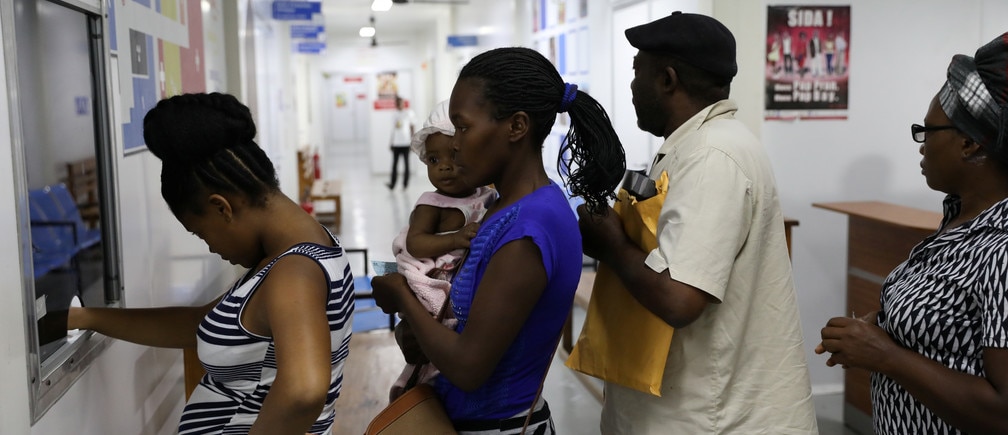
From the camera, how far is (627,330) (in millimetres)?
1642

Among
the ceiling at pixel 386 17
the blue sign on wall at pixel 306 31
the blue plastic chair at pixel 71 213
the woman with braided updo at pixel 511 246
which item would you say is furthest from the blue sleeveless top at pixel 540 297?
the ceiling at pixel 386 17

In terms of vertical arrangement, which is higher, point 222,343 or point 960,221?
point 960,221

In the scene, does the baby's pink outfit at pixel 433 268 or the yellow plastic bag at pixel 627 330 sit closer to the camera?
the yellow plastic bag at pixel 627 330

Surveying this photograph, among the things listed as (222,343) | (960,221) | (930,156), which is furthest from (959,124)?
(222,343)

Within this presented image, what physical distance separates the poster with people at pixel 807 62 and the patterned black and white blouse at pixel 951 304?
321 centimetres

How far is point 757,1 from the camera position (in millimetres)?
4164

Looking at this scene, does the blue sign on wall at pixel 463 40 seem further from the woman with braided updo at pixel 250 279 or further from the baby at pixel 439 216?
the woman with braided updo at pixel 250 279

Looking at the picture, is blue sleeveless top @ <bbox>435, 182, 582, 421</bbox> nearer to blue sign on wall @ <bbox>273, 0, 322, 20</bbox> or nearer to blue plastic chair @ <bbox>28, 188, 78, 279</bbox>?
blue plastic chair @ <bbox>28, 188, 78, 279</bbox>

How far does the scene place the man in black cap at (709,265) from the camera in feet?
5.04

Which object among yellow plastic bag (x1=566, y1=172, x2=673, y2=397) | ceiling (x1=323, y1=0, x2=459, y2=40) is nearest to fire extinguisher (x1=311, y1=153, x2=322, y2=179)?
ceiling (x1=323, y1=0, x2=459, y2=40)

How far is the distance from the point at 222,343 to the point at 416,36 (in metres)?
22.3

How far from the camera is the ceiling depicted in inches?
616

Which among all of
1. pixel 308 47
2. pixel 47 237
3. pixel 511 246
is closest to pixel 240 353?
pixel 511 246

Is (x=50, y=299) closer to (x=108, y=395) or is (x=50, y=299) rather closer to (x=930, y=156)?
(x=108, y=395)
